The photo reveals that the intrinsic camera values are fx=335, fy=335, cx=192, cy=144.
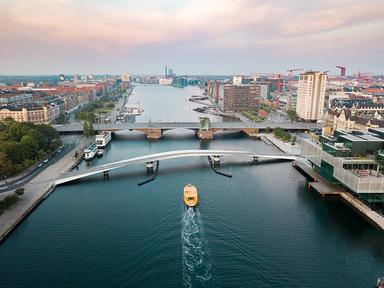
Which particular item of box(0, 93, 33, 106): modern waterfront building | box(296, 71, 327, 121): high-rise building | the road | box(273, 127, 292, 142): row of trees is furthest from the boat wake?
box(0, 93, 33, 106): modern waterfront building

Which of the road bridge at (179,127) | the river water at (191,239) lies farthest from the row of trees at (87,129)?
the river water at (191,239)

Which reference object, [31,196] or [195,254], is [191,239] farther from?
[31,196]

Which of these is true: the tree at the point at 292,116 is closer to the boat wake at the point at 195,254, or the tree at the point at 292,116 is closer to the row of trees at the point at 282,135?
the row of trees at the point at 282,135

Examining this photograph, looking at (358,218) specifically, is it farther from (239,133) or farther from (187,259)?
(239,133)

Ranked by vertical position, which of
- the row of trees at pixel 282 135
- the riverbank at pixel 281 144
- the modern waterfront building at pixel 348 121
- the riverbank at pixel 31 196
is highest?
the modern waterfront building at pixel 348 121

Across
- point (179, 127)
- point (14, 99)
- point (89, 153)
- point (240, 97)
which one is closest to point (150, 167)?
point (89, 153)

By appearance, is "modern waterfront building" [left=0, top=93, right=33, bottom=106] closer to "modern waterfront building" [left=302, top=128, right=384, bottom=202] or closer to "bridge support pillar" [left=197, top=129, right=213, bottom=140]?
"bridge support pillar" [left=197, top=129, right=213, bottom=140]

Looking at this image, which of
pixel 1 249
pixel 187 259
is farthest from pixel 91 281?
pixel 1 249
